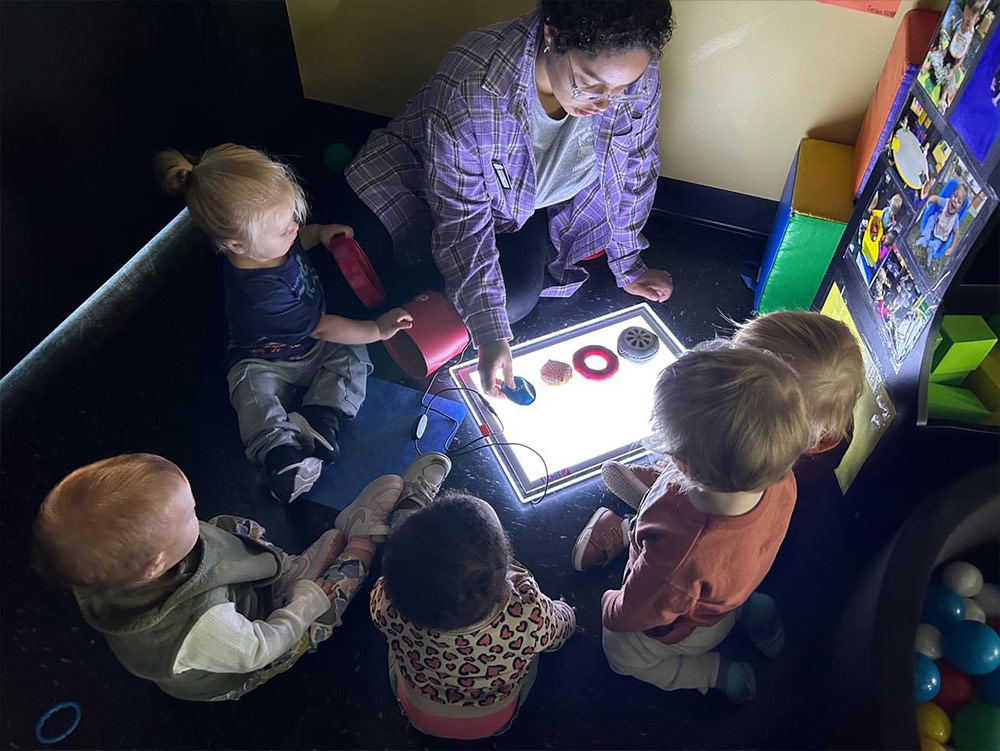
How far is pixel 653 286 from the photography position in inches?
66.9

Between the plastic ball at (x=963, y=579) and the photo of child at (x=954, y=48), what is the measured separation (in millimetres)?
710

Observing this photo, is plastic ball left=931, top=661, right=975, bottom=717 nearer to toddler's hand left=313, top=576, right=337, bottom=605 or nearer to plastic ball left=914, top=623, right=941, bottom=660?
plastic ball left=914, top=623, right=941, bottom=660

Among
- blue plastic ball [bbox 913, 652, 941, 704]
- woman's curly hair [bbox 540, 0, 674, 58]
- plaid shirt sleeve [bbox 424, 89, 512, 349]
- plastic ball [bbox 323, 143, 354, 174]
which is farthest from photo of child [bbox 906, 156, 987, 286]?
plastic ball [bbox 323, 143, 354, 174]

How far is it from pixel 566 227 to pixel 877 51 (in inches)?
27.5

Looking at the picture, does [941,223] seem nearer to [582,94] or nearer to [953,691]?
[582,94]

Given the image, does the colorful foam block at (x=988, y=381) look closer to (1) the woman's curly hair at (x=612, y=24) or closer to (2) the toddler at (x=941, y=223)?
(2) the toddler at (x=941, y=223)

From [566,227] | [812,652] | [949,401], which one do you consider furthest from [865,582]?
[566,227]

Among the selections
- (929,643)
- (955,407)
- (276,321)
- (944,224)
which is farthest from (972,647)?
(276,321)

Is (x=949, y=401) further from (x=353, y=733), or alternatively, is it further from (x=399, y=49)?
(x=399, y=49)

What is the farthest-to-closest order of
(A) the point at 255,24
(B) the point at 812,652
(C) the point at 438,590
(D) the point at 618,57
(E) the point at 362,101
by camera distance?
(E) the point at 362,101, (A) the point at 255,24, (B) the point at 812,652, (D) the point at 618,57, (C) the point at 438,590

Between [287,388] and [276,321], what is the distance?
18 cm

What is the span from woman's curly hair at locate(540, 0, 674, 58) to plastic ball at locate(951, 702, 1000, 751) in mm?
1128

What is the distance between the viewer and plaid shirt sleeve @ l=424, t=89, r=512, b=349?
138cm

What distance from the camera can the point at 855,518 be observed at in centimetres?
134
